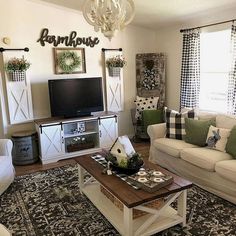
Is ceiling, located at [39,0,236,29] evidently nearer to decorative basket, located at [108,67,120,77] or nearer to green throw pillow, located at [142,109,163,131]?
decorative basket, located at [108,67,120,77]

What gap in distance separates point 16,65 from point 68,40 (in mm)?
1101

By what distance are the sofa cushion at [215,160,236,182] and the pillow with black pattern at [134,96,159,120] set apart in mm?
2477

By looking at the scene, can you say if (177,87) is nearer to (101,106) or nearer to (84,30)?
(101,106)

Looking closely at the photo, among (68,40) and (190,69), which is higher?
(68,40)

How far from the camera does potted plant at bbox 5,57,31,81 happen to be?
13.4 ft

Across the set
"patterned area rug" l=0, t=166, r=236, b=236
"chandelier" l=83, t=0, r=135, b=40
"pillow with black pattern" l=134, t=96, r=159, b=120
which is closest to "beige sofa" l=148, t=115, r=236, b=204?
"patterned area rug" l=0, t=166, r=236, b=236

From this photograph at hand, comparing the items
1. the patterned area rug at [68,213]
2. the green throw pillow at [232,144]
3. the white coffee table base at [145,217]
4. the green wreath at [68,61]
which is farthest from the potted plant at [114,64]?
the white coffee table base at [145,217]

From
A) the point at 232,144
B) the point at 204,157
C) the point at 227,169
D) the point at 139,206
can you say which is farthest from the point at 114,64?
the point at 139,206

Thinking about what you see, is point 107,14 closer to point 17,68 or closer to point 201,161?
point 201,161

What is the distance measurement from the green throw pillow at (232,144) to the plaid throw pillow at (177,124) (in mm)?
789

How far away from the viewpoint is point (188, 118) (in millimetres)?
3727

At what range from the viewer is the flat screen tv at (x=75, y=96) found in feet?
14.5

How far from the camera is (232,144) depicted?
3.01 metres

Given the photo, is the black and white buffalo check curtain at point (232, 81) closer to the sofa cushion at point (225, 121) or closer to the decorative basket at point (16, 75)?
the sofa cushion at point (225, 121)
